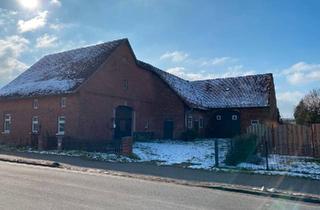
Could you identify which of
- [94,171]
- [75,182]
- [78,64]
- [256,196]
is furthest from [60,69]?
[256,196]

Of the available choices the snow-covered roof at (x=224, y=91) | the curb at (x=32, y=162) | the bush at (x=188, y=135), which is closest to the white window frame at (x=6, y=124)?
the snow-covered roof at (x=224, y=91)

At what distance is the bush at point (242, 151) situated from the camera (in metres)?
16.7

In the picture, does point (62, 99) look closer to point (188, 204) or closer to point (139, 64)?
point (139, 64)

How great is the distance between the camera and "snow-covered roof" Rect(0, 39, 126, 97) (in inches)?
1083

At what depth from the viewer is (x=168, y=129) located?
35.7 m

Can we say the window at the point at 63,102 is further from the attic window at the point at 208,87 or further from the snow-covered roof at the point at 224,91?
the attic window at the point at 208,87

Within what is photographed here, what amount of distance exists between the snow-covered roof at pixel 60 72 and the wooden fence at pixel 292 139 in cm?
1391

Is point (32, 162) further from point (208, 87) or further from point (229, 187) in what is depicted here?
point (208, 87)

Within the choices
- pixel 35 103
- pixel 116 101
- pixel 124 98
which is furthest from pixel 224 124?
pixel 35 103

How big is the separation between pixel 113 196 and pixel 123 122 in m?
22.4

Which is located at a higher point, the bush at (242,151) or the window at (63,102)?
the window at (63,102)

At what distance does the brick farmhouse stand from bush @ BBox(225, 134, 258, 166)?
9.86 meters

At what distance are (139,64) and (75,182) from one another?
78.1 feet

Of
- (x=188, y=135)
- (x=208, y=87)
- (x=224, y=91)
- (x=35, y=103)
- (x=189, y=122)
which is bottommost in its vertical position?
(x=188, y=135)
